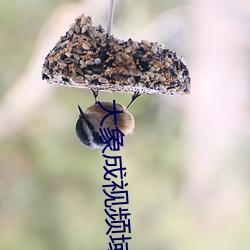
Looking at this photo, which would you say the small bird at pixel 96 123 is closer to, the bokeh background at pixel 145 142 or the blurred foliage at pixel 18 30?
the bokeh background at pixel 145 142

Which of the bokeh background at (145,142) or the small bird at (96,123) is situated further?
the bokeh background at (145,142)

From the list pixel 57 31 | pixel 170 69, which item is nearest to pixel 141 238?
pixel 57 31

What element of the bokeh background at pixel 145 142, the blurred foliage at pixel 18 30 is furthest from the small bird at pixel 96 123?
the blurred foliage at pixel 18 30

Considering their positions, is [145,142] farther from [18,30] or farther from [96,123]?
[96,123]

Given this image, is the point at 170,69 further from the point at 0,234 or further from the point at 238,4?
the point at 0,234

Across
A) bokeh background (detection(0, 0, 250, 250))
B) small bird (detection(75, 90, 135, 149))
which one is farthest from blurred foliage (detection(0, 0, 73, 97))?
small bird (detection(75, 90, 135, 149))
